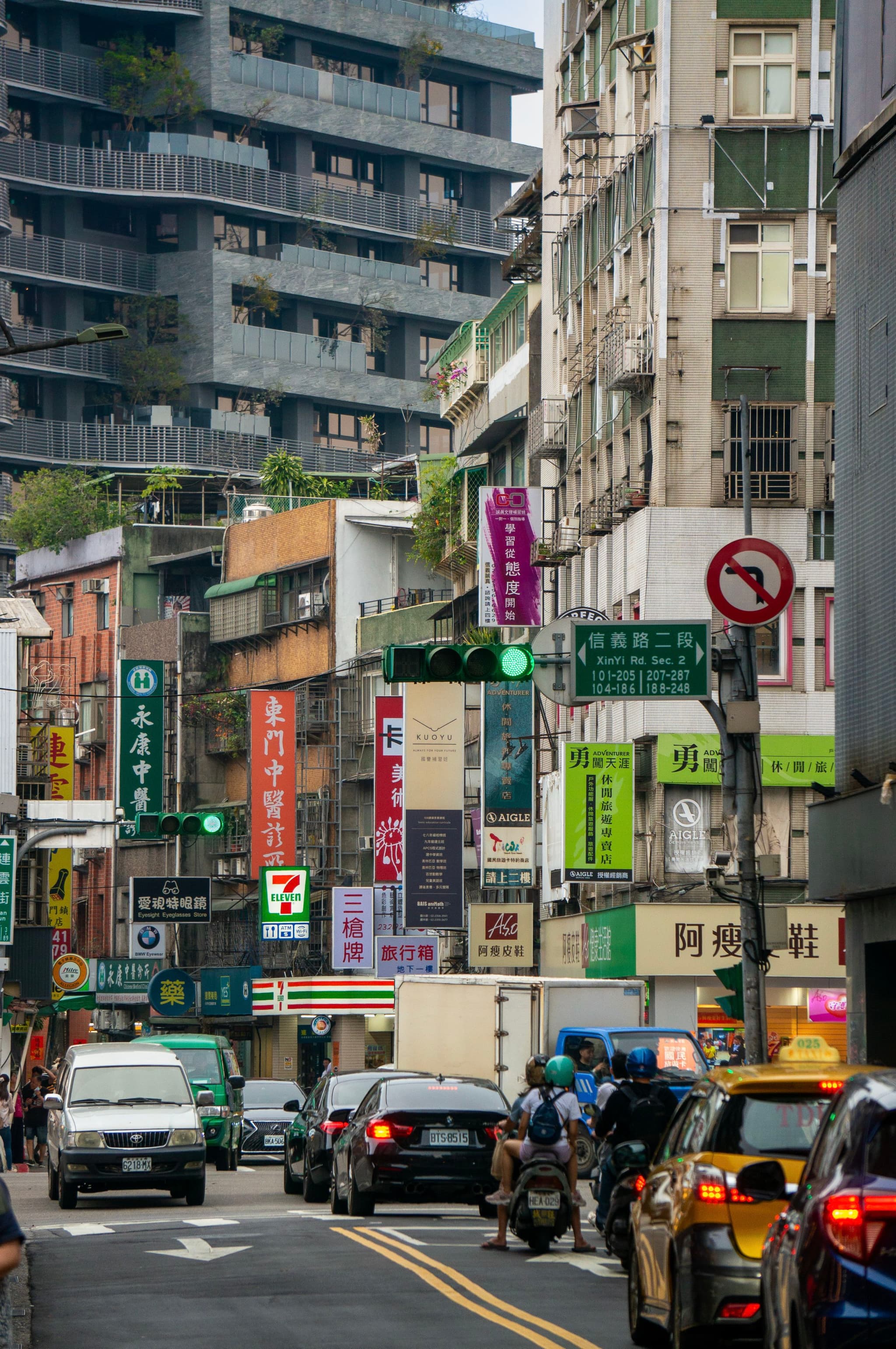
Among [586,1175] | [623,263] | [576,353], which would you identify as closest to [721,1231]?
[586,1175]

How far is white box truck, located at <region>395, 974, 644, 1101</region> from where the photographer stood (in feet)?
120

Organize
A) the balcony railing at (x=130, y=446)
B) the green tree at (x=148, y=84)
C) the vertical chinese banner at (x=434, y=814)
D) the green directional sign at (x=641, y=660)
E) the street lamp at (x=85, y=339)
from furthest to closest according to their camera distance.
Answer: the green tree at (x=148, y=84)
the balcony railing at (x=130, y=446)
the vertical chinese banner at (x=434, y=814)
the green directional sign at (x=641, y=660)
the street lamp at (x=85, y=339)

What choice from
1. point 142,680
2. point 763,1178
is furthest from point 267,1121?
point 763,1178

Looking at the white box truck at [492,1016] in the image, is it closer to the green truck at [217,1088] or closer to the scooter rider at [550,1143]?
the green truck at [217,1088]

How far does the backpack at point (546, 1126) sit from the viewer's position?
18.8 m

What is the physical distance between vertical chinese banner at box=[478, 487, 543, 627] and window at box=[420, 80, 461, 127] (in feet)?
242

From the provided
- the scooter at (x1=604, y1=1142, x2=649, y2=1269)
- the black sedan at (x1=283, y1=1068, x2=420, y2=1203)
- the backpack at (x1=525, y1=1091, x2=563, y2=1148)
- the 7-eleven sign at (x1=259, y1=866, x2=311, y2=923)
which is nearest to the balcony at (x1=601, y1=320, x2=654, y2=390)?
the black sedan at (x1=283, y1=1068, x2=420, y2=1203)

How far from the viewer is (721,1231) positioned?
11516mm

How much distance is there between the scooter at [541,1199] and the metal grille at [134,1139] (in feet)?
26.1

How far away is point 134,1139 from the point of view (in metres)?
26.3

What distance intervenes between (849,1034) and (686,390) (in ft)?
82.6

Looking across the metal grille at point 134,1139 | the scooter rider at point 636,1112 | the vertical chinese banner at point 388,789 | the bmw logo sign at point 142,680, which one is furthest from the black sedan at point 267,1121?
the bmw logo sign at point 142,680

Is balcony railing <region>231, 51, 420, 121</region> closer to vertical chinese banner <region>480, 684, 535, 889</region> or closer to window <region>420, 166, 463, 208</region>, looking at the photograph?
window <region>420, 166, 463, 208</region>

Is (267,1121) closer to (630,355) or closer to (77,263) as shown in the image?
(630,355)
